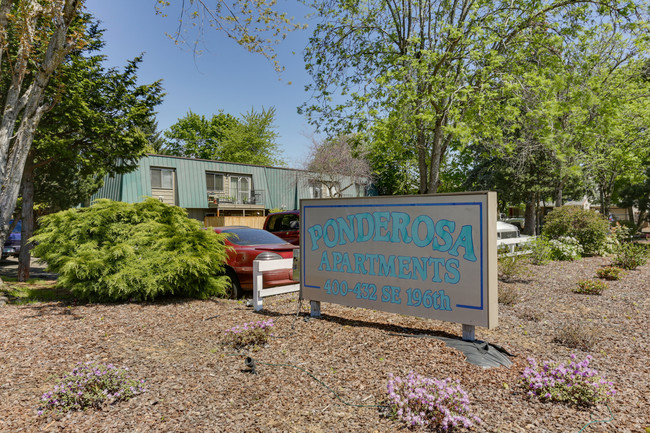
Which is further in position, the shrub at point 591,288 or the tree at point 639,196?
the tree at point 639,196

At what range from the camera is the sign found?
4.17 meters

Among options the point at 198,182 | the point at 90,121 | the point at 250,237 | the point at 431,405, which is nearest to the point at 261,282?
the point at 250,237

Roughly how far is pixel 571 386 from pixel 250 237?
20.2ft

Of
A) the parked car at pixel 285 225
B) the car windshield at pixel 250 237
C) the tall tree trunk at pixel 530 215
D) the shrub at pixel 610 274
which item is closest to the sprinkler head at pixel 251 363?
the car windshield at pixel 250 237

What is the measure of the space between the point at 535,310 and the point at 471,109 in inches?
162

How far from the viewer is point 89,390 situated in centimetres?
324

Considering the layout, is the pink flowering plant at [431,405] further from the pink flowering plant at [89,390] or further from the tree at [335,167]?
the tree at [335,167]

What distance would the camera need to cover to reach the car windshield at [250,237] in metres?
7.90

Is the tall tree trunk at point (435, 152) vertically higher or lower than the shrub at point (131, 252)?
higher

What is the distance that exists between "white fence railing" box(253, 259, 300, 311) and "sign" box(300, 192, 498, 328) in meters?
0.90

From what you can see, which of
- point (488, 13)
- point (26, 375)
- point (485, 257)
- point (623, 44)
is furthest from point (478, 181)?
point (26, 375)

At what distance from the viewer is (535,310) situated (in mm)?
6086

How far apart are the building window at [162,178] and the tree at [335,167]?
427 inches

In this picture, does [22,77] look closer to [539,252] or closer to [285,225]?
[285,225]
